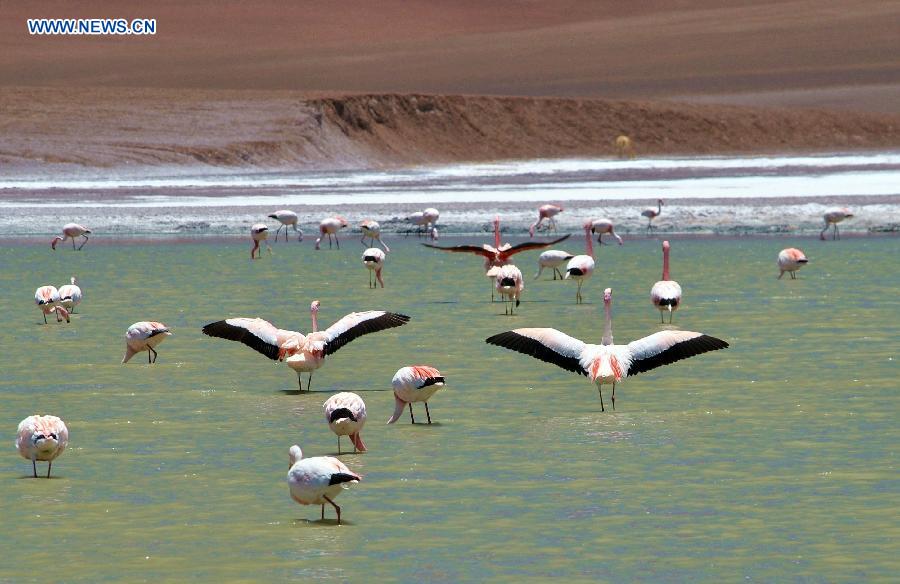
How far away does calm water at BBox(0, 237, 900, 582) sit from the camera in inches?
337

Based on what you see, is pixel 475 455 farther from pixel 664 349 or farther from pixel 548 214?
pixel 548 214

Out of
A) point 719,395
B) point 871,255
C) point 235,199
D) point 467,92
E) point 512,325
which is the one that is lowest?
point 719,395

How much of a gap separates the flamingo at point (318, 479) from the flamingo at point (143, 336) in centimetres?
664

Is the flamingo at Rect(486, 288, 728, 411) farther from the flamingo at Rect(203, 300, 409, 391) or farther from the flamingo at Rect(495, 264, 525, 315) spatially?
the flamingo at Rect(495, 264, 525, 315)

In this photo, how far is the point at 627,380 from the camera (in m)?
14.8

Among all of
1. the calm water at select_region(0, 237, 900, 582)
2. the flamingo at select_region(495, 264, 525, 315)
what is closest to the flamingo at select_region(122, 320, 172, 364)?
the calm water at select_region(0, 237, 900, 582)

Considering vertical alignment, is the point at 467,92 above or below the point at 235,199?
above

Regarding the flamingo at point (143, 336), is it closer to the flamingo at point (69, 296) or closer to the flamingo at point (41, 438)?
the flamingo at point (69, 296)

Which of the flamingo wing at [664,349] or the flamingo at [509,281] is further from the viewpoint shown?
the flamingo at [509,281]

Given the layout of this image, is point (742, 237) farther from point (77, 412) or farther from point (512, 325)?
point (77, 412)

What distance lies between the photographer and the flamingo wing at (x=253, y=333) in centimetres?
1396

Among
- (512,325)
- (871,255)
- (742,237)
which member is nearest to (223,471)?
(512,325)

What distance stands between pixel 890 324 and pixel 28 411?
9.55 meters

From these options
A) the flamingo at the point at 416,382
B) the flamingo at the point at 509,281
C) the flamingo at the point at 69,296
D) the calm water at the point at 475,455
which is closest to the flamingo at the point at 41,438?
the calm water at the point at 475,455
